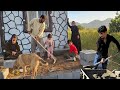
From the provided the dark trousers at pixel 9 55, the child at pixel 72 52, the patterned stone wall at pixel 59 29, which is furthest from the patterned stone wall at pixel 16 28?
the child at pixel 72 52

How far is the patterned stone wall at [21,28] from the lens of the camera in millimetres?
9586

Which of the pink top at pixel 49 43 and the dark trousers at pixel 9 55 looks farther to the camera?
the pink top at pixel 49 43

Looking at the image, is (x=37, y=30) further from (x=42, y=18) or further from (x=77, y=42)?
(x=77, y=42)

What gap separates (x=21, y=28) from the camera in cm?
967

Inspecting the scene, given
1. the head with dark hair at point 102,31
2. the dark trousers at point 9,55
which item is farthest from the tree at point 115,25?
the dark trousers at point 9,55

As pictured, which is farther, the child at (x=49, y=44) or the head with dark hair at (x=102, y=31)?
the child at (x=49, y=44)

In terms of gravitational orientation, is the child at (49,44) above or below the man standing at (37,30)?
below

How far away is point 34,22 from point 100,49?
49.7 inches

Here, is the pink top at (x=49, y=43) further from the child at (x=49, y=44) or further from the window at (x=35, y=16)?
the window at (x=35, y=16)

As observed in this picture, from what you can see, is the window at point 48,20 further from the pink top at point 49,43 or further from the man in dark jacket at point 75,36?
the man in dark jacket at point 75,36

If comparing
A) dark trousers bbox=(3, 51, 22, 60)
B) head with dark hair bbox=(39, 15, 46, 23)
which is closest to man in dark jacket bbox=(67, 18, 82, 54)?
head with dark hair bbox=(39, 15, 46, 23)

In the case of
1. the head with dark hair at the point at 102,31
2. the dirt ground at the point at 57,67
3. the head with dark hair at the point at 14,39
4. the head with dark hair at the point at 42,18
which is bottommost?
the dirt ground at the point at 57,67
